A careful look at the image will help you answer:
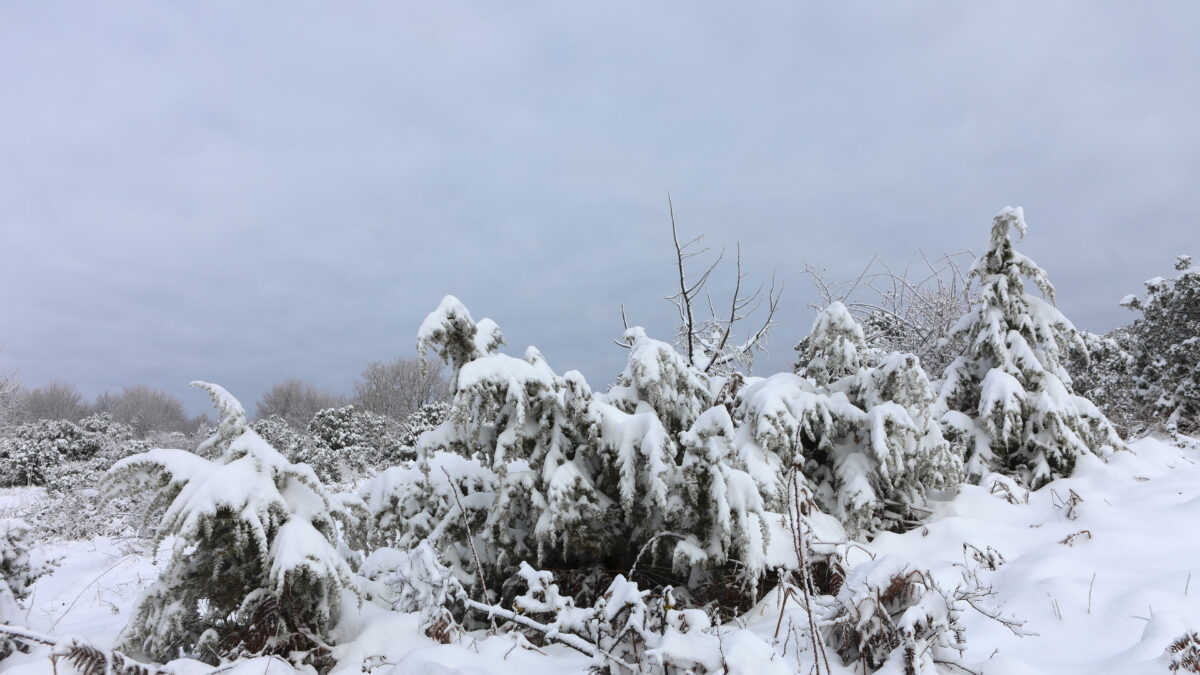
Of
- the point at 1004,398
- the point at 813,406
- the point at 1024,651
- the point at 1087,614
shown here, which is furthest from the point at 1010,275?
the point at 1024,651

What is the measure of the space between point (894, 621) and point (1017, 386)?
16.0ft

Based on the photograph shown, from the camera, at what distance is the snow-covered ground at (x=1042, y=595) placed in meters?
2.01

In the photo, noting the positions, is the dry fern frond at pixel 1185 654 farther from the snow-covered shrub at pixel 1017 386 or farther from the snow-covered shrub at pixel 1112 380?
the snow-covered shrub at pixel 1112 380

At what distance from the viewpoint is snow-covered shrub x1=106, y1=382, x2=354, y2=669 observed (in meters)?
2.30

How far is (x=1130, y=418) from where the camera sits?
11.2 meters

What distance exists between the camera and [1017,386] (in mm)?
5652

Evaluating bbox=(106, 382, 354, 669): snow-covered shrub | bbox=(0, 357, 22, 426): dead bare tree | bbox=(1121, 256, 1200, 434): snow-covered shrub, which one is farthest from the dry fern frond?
bbox=(0, 357, 22, 426): dead bare tree

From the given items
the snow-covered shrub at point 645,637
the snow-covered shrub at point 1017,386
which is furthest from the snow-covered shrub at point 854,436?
the snow-covered shrub at point 645,637

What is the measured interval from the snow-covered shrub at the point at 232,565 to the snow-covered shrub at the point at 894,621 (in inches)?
82.0

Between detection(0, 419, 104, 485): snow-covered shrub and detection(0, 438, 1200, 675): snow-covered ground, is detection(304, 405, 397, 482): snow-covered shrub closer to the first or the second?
detection(0, 419, 104, 485): snow-covered shrub

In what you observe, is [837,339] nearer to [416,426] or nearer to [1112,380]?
[1112,380]

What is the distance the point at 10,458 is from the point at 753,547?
2251cm

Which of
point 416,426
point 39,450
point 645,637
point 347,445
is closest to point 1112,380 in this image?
point 645,637

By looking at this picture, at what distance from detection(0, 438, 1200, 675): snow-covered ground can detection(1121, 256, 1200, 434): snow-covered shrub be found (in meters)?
8.41
